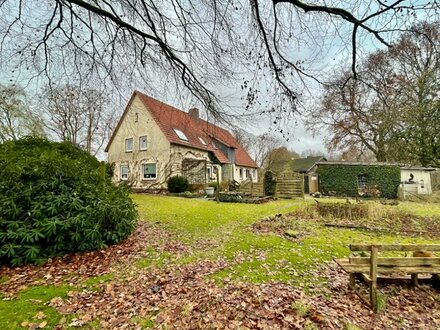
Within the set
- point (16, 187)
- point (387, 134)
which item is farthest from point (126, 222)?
point (387, 134)

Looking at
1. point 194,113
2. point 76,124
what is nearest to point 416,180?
point 194,113

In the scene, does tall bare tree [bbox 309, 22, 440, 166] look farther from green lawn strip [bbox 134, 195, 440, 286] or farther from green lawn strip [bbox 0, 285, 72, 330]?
green lawn strip [bbox 0, 285, 72, 330]

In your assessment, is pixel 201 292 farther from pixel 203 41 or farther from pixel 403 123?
pixel 403 123

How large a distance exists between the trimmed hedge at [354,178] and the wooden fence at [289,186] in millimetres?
3666

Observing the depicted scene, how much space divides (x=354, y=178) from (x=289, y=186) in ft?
19.5

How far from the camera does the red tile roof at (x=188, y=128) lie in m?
6.02

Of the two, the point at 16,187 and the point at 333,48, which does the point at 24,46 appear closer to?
the point at 16,187

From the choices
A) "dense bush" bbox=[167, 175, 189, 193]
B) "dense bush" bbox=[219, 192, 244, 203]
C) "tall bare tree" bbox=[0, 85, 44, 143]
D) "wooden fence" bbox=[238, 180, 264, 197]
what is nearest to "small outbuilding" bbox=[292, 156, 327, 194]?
"wooden fence" bbox=[238, 180, 264, 197]

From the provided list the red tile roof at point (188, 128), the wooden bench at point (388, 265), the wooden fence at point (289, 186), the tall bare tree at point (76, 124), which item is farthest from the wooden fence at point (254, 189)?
the wooden bench at point (388, 265)

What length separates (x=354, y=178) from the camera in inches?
749

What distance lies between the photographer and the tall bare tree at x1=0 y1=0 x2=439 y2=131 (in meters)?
4.21

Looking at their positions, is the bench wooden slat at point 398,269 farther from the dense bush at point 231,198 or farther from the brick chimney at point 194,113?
the dense bush at point 231,198

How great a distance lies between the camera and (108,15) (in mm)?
4422

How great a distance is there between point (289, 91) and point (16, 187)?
5.92 metres
